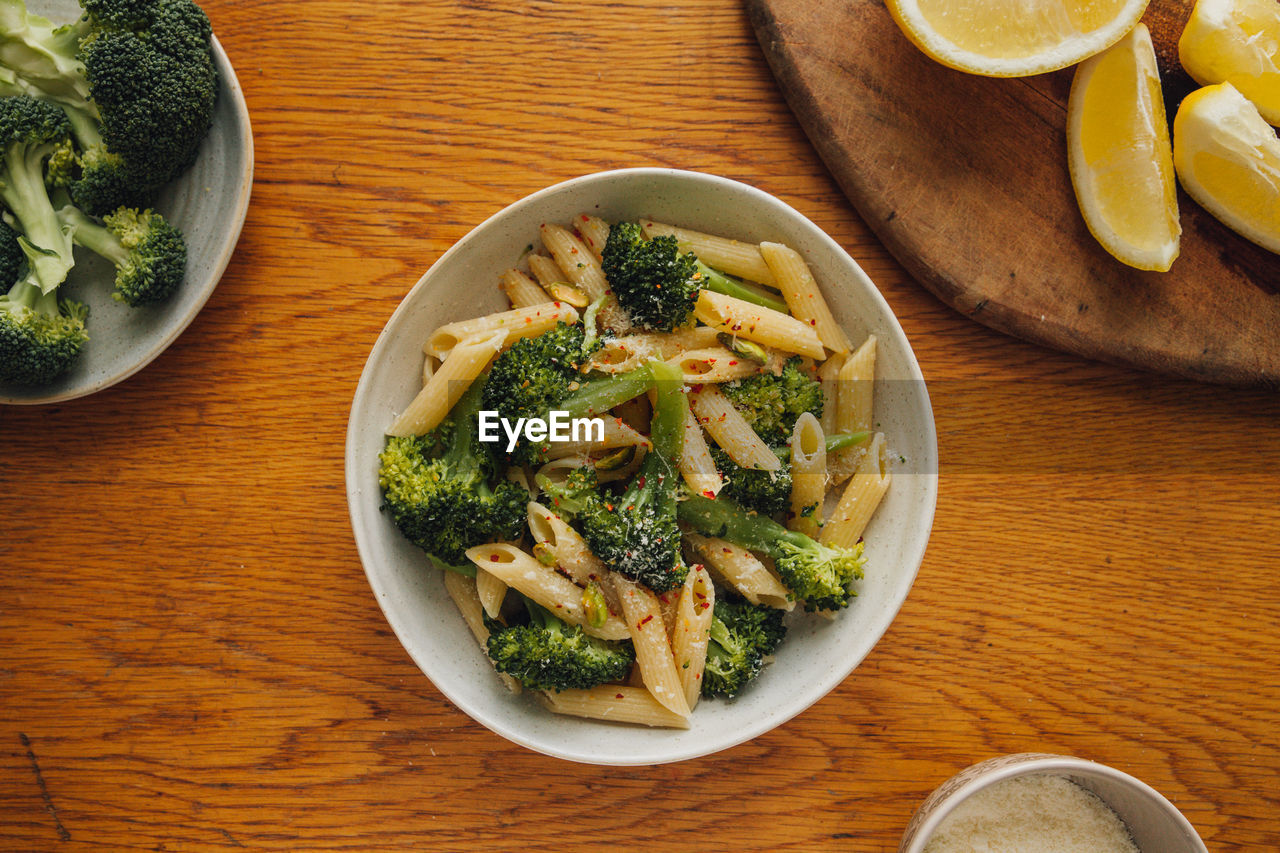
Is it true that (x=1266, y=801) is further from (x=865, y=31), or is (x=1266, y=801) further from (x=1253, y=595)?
(x=865, y=31)

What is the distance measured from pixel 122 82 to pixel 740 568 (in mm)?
1609

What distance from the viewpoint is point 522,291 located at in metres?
1.62

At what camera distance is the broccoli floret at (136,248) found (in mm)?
1630

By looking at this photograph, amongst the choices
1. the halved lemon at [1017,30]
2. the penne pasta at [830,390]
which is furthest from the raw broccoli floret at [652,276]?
the halved lemon at [1017,30]

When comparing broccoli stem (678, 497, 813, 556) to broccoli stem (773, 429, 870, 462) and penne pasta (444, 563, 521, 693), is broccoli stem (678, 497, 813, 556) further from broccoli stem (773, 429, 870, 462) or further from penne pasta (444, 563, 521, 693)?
penne pasta (444, 563, 521, 693)

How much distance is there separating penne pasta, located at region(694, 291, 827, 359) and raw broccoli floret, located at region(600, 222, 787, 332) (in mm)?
39

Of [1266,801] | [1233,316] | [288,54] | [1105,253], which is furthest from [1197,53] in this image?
[288,54]

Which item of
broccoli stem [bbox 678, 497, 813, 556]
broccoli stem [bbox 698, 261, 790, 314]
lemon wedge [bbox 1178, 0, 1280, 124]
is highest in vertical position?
lemon wedge [bbox 1178, 0, 1280, 124]

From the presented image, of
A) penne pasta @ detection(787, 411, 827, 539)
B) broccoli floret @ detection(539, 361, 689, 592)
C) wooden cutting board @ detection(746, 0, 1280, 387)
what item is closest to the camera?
broccoli floret @ detection(539, 361, 689, 592)

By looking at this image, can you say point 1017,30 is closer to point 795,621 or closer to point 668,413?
point 668,413

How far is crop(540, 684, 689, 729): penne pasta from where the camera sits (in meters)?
1.51

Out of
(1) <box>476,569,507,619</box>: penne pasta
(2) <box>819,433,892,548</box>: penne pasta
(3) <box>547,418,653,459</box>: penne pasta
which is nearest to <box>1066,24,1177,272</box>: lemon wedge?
(2) <box>819,433,892,548</box>: penne pasta

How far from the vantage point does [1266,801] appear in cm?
183

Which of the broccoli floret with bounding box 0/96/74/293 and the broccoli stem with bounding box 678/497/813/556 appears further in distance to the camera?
the broccoli floret with bounding box 0/96/74/293
